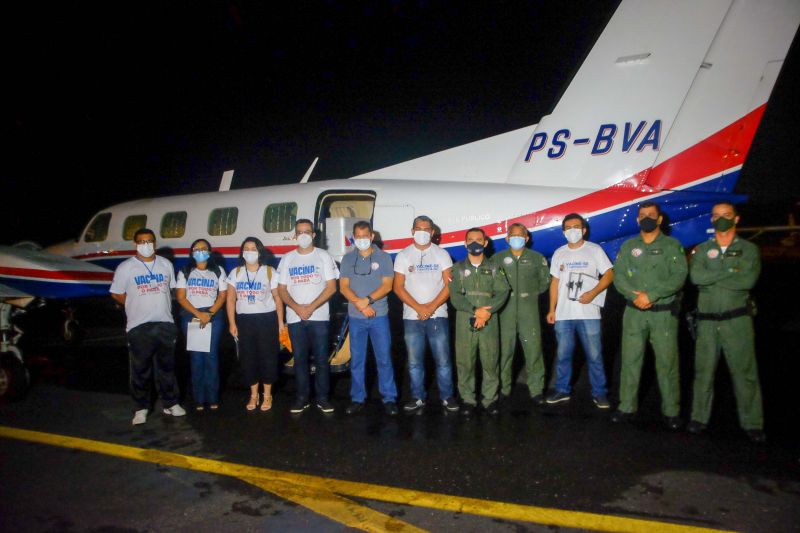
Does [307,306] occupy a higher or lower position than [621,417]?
higher

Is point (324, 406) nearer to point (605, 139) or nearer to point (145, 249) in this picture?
point (145, 249)

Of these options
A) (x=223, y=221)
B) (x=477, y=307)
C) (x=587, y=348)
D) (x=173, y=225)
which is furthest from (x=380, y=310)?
(x=173, y=225)

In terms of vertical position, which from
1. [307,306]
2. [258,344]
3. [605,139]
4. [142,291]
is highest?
[605,139]

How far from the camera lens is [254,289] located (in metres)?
5.76

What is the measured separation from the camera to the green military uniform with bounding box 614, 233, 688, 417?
193 inches

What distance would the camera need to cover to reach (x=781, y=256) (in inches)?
739

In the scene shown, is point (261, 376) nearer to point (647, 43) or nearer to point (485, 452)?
point (485, 452)

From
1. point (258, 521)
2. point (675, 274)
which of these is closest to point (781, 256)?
point (675, 274)

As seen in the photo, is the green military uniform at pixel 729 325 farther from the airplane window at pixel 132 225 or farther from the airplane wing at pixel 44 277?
the airplane window at pixel 132 225

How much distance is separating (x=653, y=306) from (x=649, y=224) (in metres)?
0.77

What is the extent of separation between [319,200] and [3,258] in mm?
4418

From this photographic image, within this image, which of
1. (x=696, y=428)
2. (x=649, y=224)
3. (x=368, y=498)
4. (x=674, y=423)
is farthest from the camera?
(x=649, y=224)

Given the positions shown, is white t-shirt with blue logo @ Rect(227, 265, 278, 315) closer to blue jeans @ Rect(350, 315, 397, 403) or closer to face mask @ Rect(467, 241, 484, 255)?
blue jeans @ Rect(350, 315, 397, 403)

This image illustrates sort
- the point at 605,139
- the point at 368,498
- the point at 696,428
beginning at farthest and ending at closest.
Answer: the point at 605,139 → the point at 696,428 → the point at 368,498
